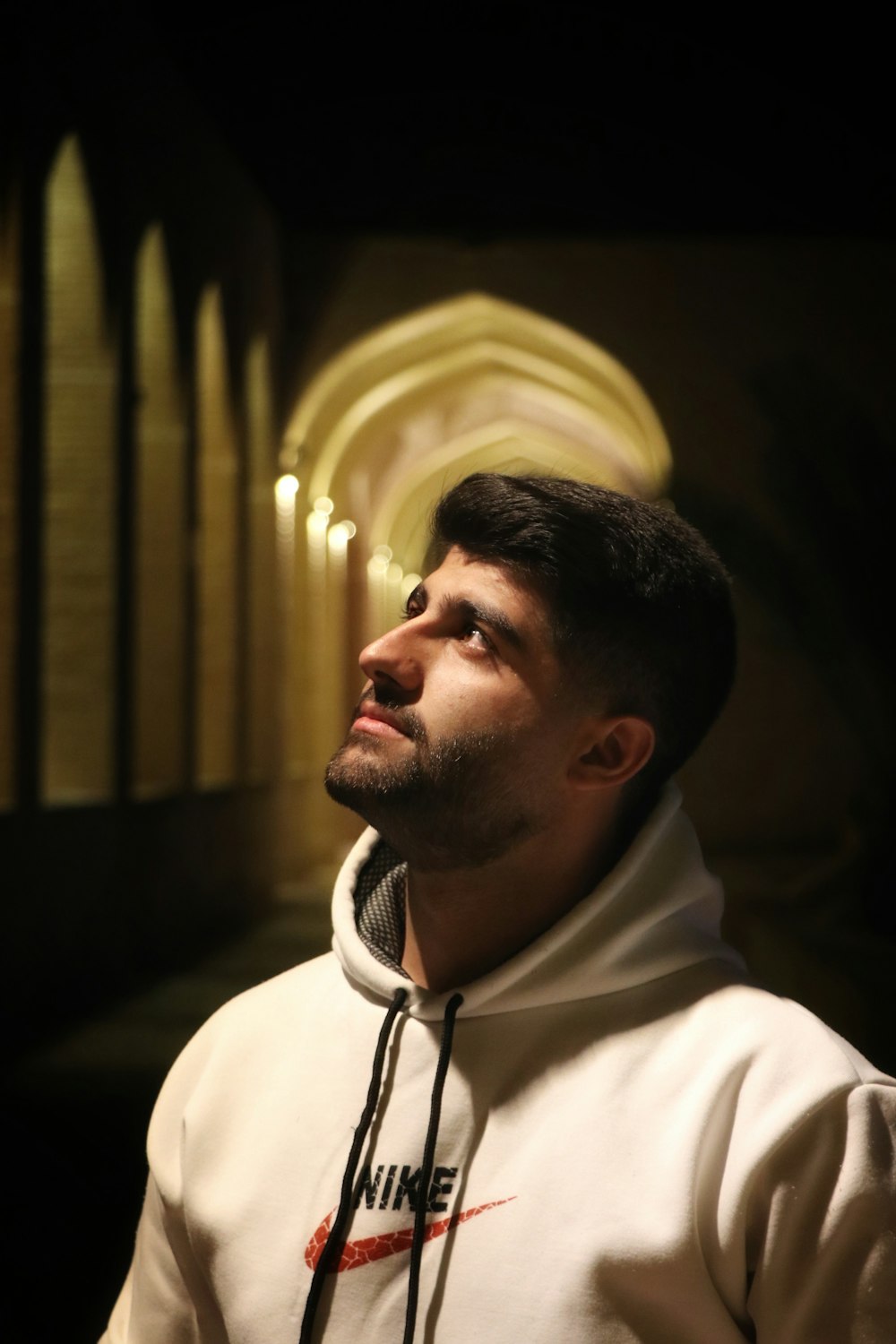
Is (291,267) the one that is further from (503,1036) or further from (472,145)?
(503,1036)

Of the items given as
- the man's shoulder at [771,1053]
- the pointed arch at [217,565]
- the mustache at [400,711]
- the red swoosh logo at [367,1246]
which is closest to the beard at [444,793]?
the mustache at [400,711]

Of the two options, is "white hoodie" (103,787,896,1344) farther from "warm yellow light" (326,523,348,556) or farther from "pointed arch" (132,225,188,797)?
"warm yellow light" (326,523,348,556)

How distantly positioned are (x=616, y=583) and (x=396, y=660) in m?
0.28

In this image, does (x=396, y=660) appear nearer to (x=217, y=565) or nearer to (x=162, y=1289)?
(x=162, y=1289)

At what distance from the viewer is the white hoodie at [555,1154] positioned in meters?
1.57

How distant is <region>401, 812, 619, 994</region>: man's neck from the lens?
6.31ft

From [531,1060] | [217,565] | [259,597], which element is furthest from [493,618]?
[259,597]

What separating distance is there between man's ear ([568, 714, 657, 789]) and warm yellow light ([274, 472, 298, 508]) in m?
11.7


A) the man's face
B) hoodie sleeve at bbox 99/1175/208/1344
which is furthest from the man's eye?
hoodie sleeve at bbox 99/1175/208/1344

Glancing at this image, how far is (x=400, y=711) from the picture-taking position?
1.88m

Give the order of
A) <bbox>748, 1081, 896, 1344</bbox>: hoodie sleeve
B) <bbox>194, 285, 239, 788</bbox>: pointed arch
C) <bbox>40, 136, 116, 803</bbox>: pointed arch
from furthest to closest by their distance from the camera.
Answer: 1. <bbox>194, 285, 239, 788</bbox>: pointed arch
2. <bbox>40, 136, 116, 803</bbox>: pointed arch
3. <bbox>748, 1081, 896, 1344</bbox>: hoodie sleeve

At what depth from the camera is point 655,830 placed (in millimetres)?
1891

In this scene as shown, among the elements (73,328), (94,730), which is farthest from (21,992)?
(73,328)

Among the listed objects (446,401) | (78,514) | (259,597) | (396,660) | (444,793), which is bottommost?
(444,793)
